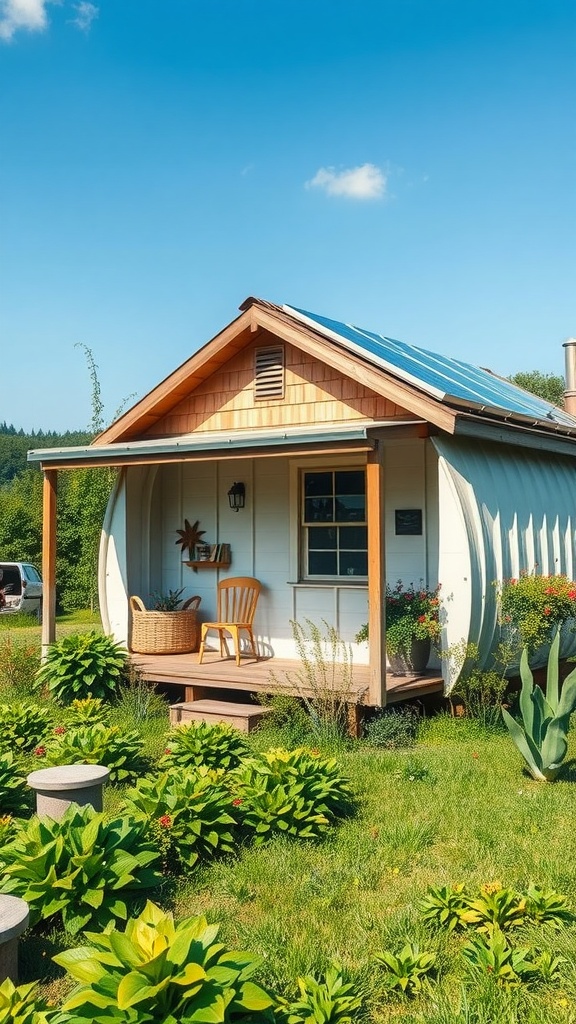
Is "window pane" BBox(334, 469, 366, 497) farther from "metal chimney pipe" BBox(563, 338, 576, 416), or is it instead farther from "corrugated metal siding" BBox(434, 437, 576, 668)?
"metal chimney pipe" BBox(563, 338, 576, 416)

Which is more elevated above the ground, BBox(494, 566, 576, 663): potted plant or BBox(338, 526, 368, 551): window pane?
BBox(338, 526, 368, 551): window pane

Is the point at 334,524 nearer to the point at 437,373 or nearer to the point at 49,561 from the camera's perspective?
the point at 437,373

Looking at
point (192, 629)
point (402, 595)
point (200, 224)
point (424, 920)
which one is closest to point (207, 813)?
point (424, 920)

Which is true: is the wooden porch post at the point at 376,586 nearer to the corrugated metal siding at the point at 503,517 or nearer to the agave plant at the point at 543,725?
the corrugated metal siding at the point at 503,517

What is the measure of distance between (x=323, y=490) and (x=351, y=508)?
47 centimetres

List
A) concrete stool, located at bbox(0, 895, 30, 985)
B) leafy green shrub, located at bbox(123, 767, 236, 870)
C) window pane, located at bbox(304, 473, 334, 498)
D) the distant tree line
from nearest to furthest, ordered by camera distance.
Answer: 1. concrete stool, located at bbox(0, 895, 30, 985)
2. leafy green shrub, located at bbox(123, 767, 236, 870)
3. window pane, located at bbox(304, 473, 334, 498)
4. the distant tree line

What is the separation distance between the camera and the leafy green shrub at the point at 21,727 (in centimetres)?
743

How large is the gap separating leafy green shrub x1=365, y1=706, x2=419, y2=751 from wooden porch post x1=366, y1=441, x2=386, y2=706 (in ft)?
0.75

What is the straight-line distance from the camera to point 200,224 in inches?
591

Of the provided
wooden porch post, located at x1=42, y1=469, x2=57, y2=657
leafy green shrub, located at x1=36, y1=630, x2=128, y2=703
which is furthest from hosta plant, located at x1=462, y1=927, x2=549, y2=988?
wooden porch post, located at x1=42, y1=469, x2=57, y2=657

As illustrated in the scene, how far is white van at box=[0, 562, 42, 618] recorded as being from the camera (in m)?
21.5

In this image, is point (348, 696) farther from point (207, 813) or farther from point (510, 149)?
point (510, 149)

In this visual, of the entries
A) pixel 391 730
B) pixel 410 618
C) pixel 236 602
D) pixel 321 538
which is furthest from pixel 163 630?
pixel 391 730

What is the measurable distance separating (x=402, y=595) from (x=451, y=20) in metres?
8.17
